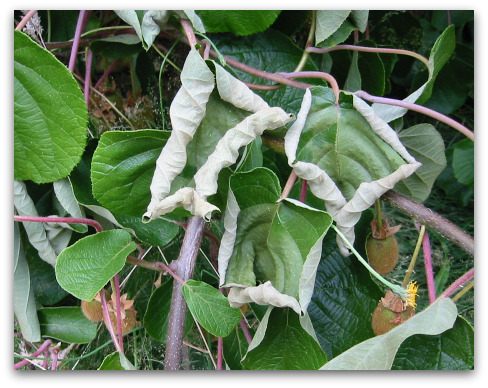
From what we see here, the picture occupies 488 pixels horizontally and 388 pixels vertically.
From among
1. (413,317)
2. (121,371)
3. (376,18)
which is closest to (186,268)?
(121,371)

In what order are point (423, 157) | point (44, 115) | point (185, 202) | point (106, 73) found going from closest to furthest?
point (185, 202)
point (44, 115)
point (423, 157)
point (106, 73)

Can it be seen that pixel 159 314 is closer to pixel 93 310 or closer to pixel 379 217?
pixel 93 310

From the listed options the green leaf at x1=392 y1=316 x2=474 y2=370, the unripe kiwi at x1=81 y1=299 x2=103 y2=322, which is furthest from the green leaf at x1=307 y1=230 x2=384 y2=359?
the unripe kiwi at x1=81 y1=299 x2=103 y2=322

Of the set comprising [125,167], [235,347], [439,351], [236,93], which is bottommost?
[235,347]

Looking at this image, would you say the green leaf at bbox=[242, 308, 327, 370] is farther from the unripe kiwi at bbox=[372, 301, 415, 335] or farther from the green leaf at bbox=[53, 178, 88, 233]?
the green leaf at bbox=[53, 178, 88, 233]

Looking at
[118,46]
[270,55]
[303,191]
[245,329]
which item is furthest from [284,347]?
[118,46]
